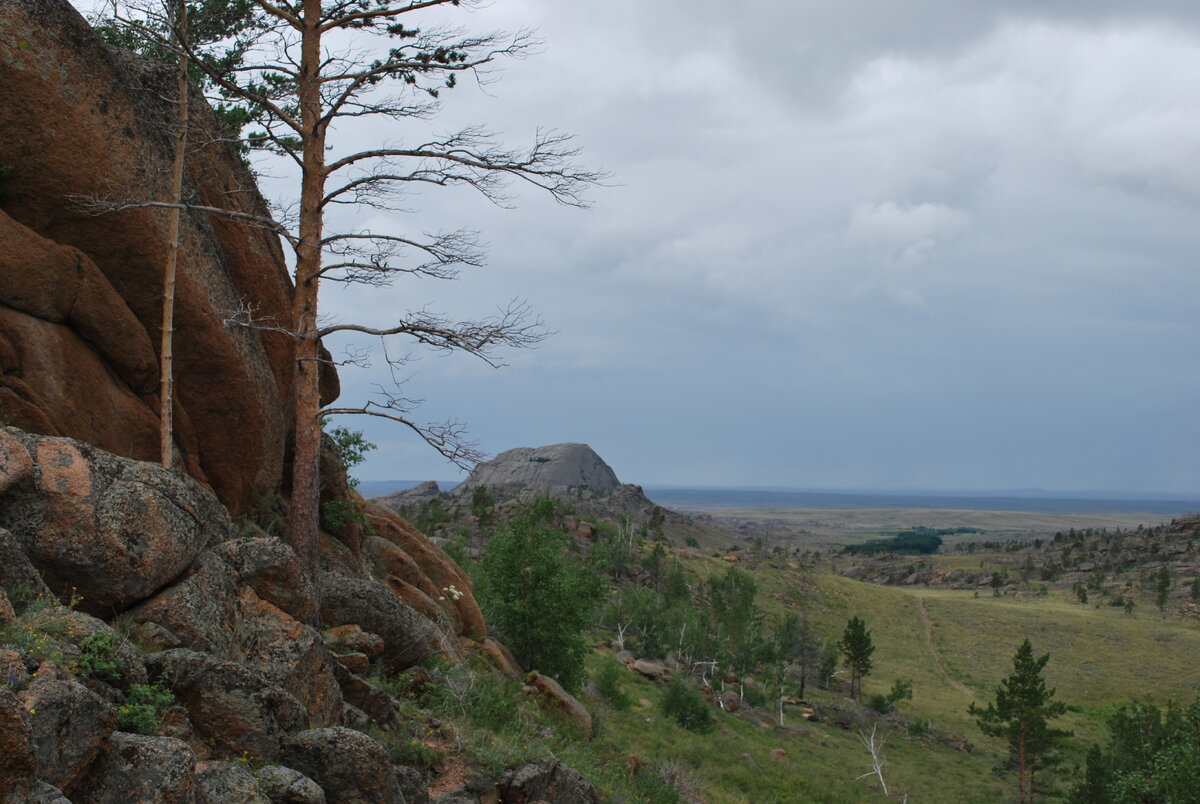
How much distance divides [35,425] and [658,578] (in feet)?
272

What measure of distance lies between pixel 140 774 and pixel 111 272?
10.6m

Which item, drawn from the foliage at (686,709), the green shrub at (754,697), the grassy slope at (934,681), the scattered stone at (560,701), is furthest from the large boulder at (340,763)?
the green shrub at (754,697)

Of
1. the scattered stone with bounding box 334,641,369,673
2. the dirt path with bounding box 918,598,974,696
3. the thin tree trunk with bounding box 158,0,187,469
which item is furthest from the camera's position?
the dirt path with bounding box 918,598,974,696

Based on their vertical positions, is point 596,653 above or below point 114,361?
below

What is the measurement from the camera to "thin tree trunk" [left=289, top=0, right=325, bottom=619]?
47.1ft

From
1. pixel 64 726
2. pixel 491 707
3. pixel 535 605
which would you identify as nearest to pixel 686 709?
pixel 535 605

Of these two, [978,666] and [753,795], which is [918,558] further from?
[753,795]

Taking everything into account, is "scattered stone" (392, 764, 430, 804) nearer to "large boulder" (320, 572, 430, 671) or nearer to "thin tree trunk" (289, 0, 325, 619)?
"large boulder" (320, 572, 430, 671)

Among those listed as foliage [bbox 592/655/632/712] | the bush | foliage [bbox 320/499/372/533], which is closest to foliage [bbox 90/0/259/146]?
foliage [bbox 320/499/372/533]

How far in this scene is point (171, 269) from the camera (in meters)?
13.5

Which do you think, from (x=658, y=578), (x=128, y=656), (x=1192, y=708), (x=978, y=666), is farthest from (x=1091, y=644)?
(x=128, y=656)

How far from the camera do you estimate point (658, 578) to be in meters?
90.6

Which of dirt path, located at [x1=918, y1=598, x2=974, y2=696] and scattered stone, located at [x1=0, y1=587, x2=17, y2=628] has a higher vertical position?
scattered stone, located at [x1=0, y1=587, x2=17, y2=628]

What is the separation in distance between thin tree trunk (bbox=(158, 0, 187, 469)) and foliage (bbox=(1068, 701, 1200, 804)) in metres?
30.3
